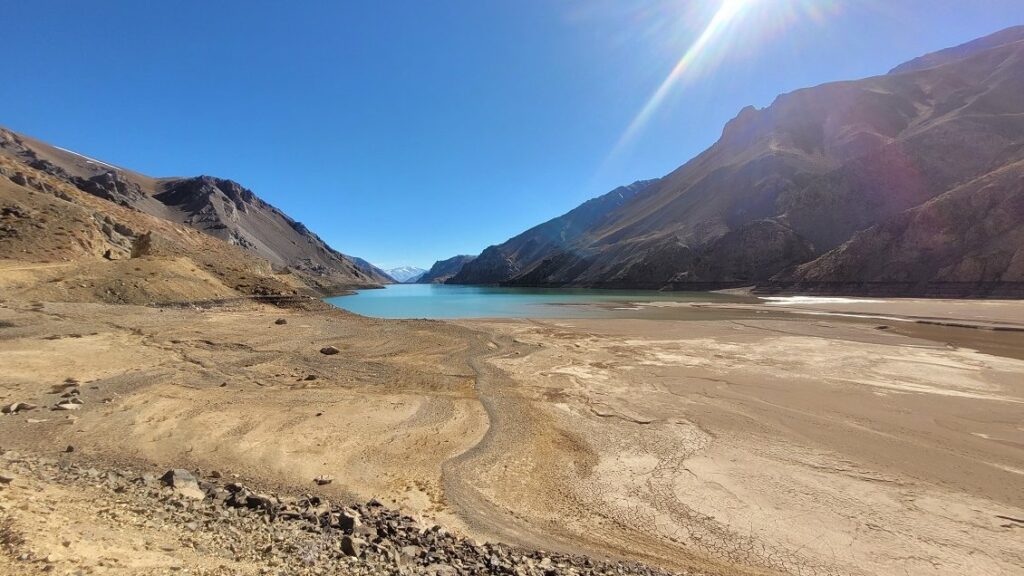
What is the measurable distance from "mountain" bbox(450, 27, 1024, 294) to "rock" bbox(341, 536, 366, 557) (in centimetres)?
7485

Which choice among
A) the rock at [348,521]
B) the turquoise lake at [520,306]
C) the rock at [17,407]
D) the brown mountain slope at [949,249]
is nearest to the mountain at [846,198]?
the brown mountain slope at [949,249]

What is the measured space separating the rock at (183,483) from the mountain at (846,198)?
76400 millimetres

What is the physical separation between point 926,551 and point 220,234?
18016 cm

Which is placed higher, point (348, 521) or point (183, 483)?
point (183, 483)

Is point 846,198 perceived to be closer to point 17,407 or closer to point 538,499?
point 538,499

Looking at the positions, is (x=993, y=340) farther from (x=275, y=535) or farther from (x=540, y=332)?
(x=275, y=535)

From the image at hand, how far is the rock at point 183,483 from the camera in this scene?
5.69 meters

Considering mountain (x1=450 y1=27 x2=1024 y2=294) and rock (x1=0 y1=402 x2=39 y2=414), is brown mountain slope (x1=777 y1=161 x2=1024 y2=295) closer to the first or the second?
mountain (x1=450 y1=27 x2=1024 y2=294)

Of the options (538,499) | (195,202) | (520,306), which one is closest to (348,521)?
(538,499)

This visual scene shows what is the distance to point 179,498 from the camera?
5488 mm

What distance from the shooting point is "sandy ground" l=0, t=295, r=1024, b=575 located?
616 centimetres

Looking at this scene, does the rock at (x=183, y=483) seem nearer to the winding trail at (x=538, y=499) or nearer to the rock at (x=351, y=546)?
the rock at (x=351, y=546)

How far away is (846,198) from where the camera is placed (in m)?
96.6

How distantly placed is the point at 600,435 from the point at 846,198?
11783 centimetres
